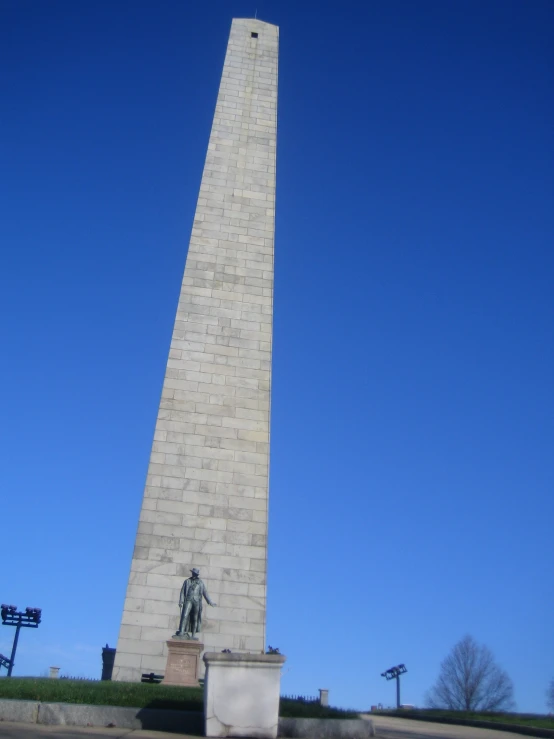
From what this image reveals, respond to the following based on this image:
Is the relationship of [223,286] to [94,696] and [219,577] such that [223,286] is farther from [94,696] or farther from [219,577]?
[94,696]

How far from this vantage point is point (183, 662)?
41.7ft

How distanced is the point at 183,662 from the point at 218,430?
6.24 metres

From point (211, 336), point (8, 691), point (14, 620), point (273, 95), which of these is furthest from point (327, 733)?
point (14, 620)

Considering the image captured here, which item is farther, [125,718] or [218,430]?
[218,430]

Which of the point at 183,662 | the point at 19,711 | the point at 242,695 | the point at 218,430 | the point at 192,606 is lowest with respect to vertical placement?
the point at 19,711

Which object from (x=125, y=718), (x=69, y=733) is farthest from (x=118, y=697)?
(x=69, y=733)

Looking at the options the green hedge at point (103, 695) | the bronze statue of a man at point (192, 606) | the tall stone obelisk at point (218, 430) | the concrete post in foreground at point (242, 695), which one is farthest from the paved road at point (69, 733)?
the tall stone obelisk at point (218, 430)

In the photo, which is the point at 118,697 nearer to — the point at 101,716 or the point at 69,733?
the point at 101,716

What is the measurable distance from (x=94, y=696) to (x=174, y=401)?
944 cm

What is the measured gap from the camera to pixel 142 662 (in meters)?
14.8

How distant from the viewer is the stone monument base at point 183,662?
41.1 feet

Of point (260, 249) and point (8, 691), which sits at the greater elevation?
point (260, 249)

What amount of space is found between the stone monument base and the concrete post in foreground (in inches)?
211

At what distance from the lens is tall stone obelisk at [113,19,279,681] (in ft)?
50.7
